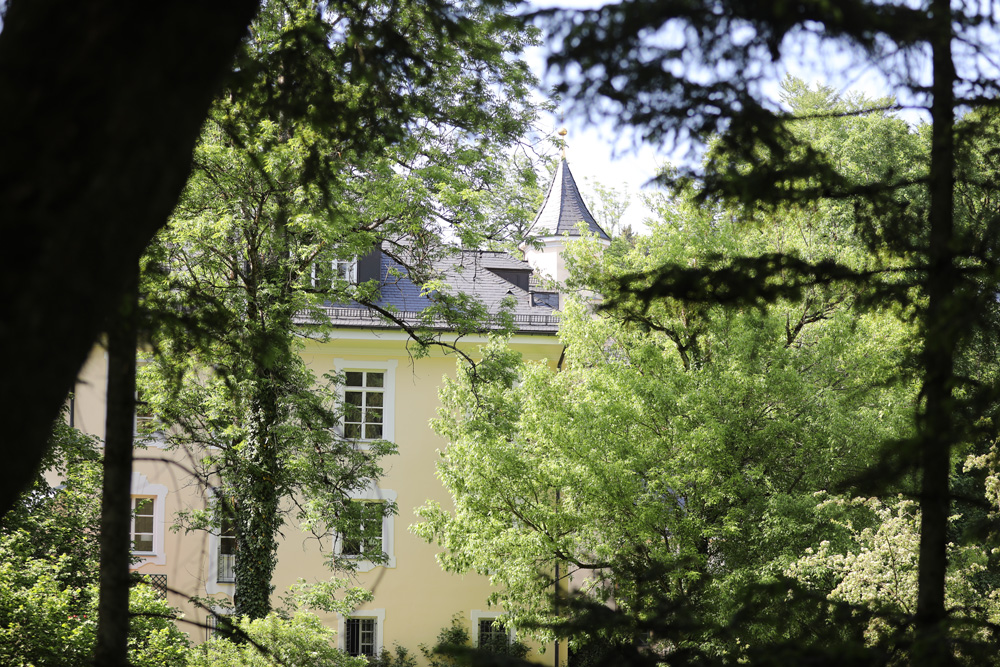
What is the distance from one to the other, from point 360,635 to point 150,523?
5.21 m

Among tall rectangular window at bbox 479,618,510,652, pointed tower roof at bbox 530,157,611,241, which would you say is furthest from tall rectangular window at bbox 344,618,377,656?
pointed tower roof at bbox 530,157,611,241

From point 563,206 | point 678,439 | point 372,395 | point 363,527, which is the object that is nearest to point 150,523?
point 372,395

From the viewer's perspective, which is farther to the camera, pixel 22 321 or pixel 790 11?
pixel 790 11

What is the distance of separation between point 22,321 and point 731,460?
37.8 feet

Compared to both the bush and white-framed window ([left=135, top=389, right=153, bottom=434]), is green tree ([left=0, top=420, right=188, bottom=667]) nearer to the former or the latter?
the bush

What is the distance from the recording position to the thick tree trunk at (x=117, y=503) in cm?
427

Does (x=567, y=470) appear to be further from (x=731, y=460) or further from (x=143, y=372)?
(x=143, y=372)

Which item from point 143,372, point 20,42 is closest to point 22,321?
point 20,42

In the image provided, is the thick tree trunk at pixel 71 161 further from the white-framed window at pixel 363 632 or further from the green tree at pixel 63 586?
the white-framed window at pixel 363 632

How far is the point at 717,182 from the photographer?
4.27m

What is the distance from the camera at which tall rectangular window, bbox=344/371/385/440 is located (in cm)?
2116

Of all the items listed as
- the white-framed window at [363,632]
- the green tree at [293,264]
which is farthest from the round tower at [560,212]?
the green tree at [293,264]

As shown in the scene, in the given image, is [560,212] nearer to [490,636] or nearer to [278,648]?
[490,636]

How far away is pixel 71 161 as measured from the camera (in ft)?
6.34
